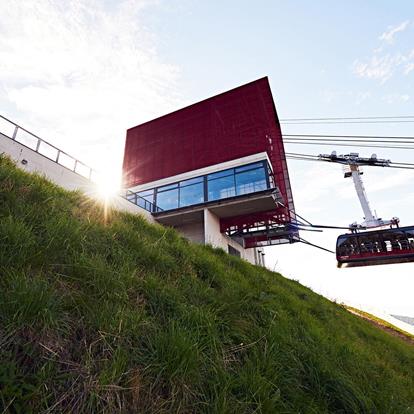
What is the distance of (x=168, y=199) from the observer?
21.5 meters

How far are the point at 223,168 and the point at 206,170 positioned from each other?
5.10 feet

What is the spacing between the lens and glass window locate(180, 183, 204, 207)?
65.5 ft

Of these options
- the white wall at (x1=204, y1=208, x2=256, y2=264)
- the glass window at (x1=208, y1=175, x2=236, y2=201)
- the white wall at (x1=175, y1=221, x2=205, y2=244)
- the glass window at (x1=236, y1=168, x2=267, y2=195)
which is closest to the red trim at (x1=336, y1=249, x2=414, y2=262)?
the white wall at (x1=204, y1=208, x2=256, y2=264)

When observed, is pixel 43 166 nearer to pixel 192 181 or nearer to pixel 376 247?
pixel 192 181

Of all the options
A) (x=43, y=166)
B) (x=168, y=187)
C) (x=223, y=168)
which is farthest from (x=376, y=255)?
(x=43, y=166)

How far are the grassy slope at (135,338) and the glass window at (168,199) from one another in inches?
654

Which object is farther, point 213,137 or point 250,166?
point 213,137

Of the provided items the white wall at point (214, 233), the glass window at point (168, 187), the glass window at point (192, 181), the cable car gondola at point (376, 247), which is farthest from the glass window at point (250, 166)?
the cable car gondola at point (376, 247)

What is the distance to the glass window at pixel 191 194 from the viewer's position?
20.0 m

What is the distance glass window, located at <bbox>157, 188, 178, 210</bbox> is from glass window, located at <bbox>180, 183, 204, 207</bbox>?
2.01ft

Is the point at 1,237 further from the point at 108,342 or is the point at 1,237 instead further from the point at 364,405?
the point at 364,405

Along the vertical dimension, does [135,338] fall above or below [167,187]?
below

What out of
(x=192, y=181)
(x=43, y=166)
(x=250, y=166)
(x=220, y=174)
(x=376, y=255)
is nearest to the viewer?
(x=43, y=166)

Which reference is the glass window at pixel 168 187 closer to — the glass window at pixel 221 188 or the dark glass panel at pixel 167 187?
the dark glass panel at pixel 167 187
